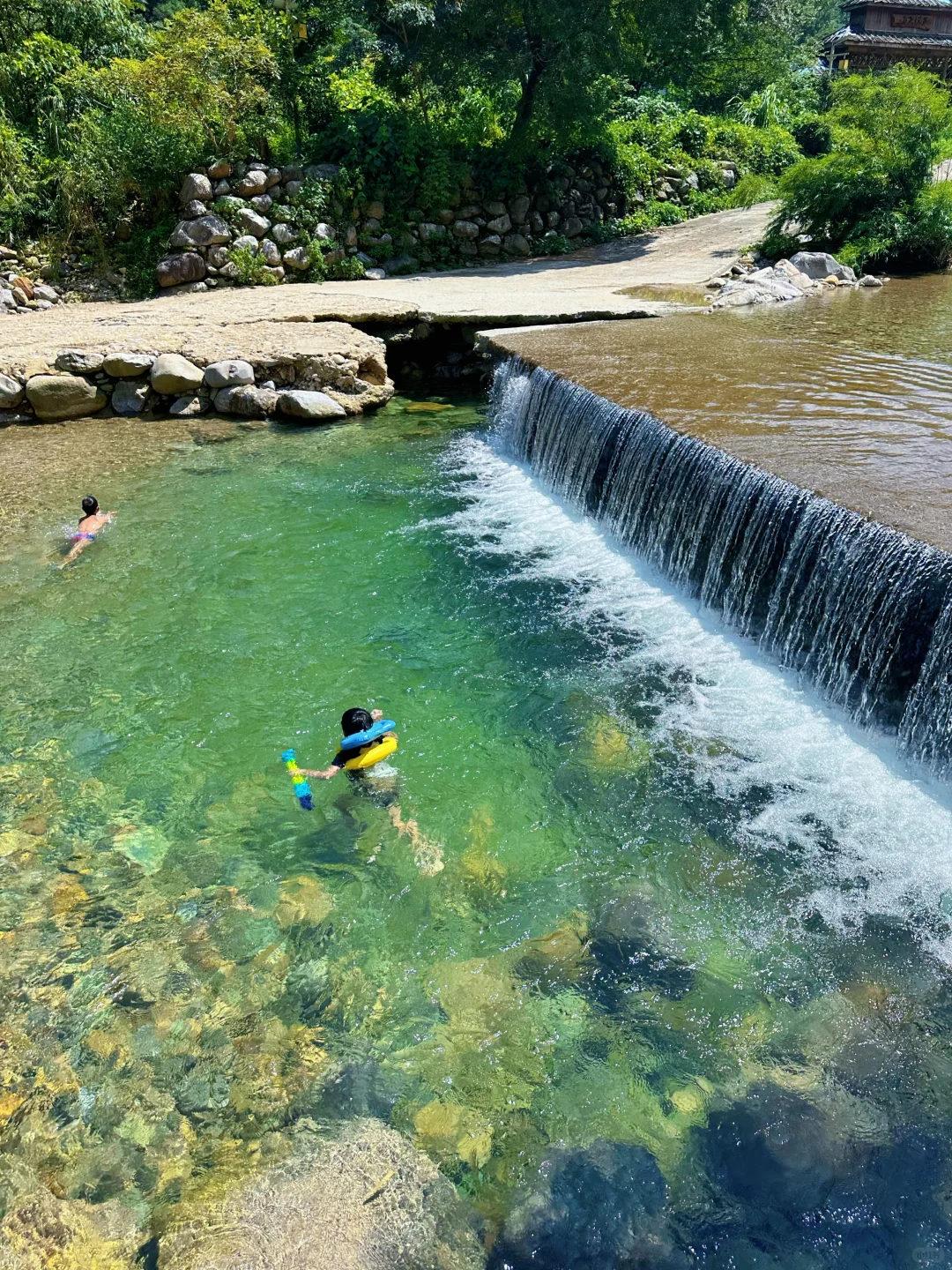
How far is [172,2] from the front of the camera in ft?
111

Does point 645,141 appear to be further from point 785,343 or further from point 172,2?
point 172,2

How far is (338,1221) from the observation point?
322 centimetres

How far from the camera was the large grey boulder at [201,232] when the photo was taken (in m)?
15.3

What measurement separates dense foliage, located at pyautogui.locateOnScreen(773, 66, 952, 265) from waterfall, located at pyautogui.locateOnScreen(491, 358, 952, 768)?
9.47 m

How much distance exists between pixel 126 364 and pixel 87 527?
4121mm

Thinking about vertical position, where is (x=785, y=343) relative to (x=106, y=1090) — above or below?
above

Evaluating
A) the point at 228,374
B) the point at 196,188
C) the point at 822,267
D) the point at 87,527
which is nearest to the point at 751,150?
the point at 822,267

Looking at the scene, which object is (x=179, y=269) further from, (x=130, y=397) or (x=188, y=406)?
(x=188, y=406)

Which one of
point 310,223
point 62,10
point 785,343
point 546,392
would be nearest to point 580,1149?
point 546,392

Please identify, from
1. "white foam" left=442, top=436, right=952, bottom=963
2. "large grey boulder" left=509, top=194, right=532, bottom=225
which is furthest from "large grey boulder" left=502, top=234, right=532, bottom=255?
"white foam" left=442, top=436, right=952, bottom=963

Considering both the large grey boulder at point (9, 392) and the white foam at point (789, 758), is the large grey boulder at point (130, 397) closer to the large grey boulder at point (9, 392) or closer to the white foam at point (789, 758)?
the large grey boulder at point (9, 392)

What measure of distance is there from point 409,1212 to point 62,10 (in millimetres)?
22152

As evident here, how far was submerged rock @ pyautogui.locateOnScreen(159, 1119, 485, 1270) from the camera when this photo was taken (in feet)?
10.3

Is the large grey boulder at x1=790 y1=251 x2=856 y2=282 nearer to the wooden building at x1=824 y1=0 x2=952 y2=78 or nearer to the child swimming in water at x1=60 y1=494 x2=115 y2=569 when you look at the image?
the child swimming in water at x1=60 y1=494 x2=115 y2=569
